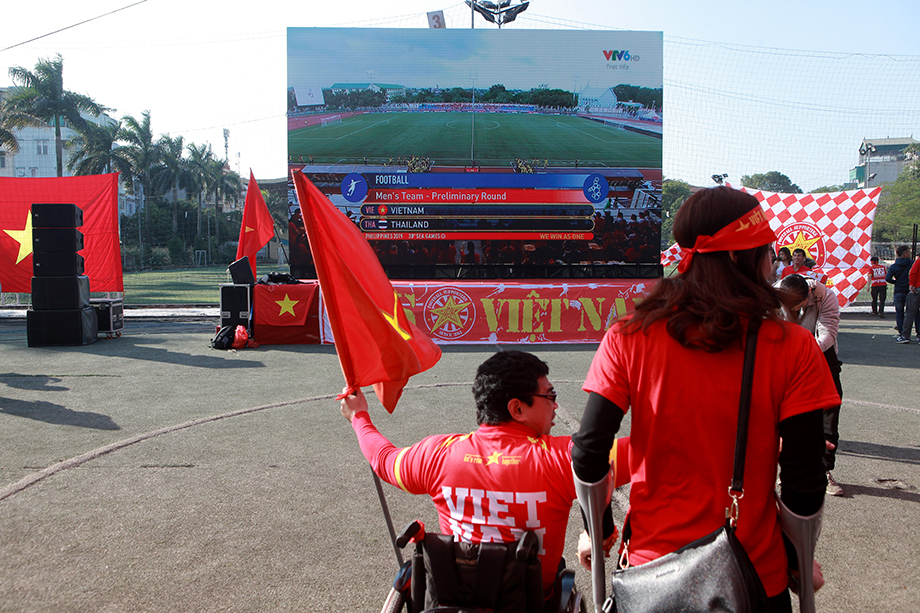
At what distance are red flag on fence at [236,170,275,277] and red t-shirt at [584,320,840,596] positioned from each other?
1241 cm

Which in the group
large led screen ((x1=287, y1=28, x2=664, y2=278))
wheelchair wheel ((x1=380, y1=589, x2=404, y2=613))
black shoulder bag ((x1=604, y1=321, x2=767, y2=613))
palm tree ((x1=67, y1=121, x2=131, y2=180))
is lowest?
wheelchair wheel ((x1=380, y1=589, x2=404, y2=613))

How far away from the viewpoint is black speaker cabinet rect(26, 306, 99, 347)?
11.4 metres

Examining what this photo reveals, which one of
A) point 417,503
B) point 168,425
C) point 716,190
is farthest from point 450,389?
point 716,190

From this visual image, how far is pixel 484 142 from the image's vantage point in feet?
46.0

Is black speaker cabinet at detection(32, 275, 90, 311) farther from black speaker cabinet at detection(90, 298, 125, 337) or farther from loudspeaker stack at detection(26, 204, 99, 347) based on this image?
black speaker cabinet at detection(90, 298, 125, 337)

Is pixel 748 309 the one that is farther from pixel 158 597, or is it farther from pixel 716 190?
pixel 158 597

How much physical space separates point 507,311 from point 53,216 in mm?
8685

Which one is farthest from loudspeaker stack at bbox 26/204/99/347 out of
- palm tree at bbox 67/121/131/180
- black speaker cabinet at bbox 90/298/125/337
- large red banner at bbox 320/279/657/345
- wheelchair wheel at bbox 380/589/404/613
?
palm tree at bbox 67/121/131/180

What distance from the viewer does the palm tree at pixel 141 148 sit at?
168ft

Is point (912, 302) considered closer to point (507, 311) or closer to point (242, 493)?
point (507, 311)

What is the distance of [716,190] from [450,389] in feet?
20.9

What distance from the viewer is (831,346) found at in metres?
4.73

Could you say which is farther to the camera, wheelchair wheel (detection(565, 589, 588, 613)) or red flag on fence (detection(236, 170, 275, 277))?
red flag on fence (detection(236, 170, 275, 277))

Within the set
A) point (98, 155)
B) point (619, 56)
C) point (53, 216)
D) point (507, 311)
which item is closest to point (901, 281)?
point (619, 56)
